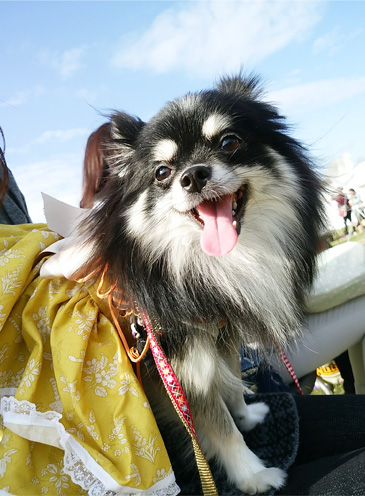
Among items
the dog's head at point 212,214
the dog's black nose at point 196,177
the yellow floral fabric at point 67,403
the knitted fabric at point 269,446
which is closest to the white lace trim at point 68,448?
the yellow floral fabric at point 67,403

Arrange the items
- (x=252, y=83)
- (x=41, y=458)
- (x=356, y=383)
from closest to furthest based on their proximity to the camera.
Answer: (x=41, y=458) < (x=252, y=83) < (x=356, y=383)

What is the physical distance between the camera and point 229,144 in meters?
1.35

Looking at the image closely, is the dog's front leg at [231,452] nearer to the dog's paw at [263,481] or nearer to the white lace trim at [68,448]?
the dog's paw at [263,481]

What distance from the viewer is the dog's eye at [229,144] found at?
1.35 metres

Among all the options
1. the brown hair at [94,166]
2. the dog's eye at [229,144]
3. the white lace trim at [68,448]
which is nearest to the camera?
the white lace trim at [68,448]

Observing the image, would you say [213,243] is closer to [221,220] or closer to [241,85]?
[221,220]

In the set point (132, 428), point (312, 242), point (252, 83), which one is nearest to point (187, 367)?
point (132, 428)

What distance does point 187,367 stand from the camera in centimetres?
125

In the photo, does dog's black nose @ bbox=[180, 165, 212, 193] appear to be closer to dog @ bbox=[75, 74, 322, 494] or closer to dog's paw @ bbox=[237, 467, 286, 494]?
dog @ bbox=[75, 74, 322, 494]

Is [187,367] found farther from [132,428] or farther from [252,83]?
[252,83]

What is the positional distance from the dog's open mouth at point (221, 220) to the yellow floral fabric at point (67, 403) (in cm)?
41

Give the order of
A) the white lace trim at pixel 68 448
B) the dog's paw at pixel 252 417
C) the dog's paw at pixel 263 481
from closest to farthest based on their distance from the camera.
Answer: the white lace trim at pixel 68 448 < the dog's paw at pixel 263 481 < the dog's paw at pixel 252 417

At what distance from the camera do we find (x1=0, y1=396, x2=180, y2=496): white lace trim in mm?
997

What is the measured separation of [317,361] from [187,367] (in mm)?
1199
